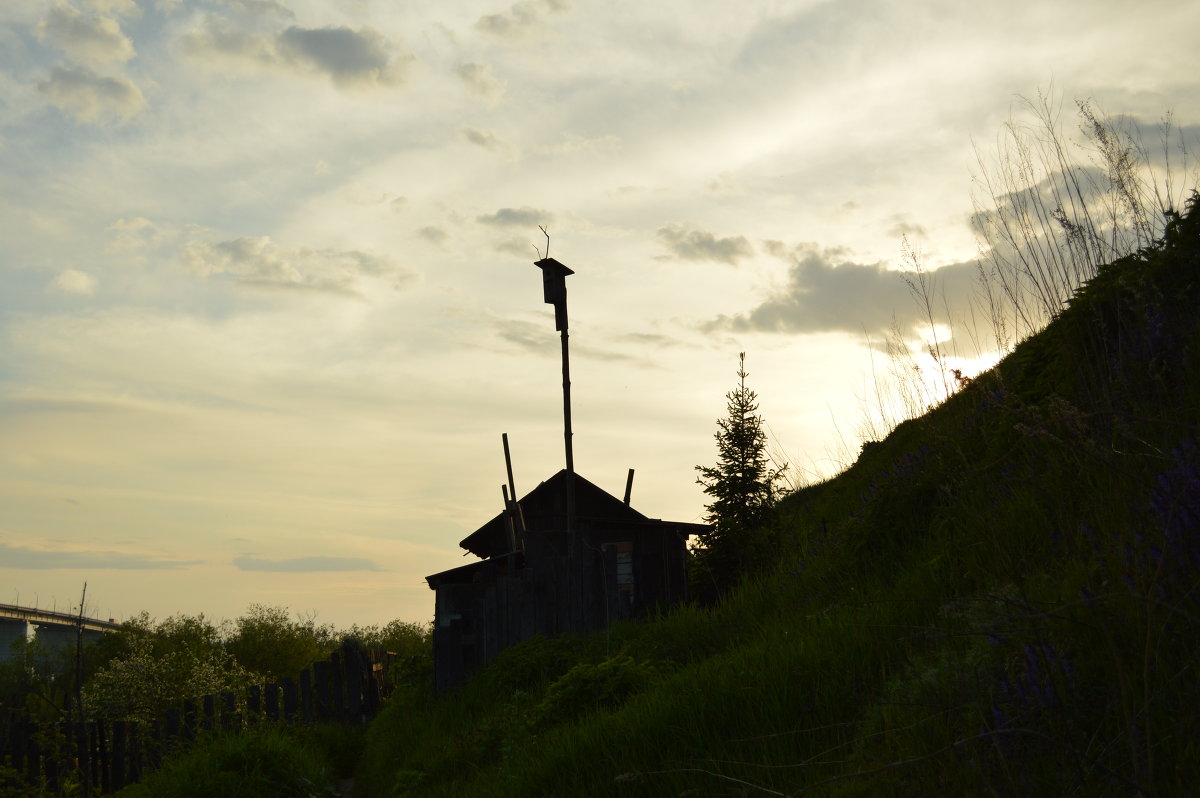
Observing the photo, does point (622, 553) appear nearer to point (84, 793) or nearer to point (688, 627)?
point (84, 793)

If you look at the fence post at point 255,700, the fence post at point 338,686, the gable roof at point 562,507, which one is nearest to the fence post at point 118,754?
the fence post at point 255,700

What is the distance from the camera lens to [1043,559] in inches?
190

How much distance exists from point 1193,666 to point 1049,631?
0.57 meters

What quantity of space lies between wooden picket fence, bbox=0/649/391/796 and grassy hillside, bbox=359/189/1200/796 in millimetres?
6639

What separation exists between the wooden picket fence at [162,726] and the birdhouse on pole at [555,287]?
7.15 metres

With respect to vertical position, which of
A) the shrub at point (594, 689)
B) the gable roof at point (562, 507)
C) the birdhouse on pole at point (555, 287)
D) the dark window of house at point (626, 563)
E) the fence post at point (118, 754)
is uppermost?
the birdhouse on pole at point (555, 287)


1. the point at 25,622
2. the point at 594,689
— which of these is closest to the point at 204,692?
the point at 594,689

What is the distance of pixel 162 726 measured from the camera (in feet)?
45.5

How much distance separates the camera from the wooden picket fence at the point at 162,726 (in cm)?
1375

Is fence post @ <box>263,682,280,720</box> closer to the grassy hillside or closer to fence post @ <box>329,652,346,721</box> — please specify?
fence post @ <box>329,652,346,721</box>

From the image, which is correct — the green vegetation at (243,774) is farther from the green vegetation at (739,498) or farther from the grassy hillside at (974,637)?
the green vegetation at (739,498)

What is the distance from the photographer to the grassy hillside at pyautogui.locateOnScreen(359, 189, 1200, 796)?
10.1 ft

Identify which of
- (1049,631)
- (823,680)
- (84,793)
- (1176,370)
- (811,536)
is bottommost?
(84,793)

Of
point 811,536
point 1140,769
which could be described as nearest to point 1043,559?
point 1140,769
